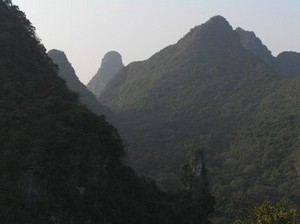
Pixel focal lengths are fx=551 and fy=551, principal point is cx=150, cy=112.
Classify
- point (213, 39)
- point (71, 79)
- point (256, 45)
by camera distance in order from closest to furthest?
point (71, 79)
point (213, 39)
point (256, 45)

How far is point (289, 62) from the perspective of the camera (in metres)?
170

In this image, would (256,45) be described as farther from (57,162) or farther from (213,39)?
(57,162)

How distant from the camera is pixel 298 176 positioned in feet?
253

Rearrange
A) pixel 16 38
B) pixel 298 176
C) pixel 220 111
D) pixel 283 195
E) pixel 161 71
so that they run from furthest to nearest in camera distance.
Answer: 1. pixel 161 71
2. pixel 220 111
3. pixel 298 176
4. pixel 283 195
5. pixel 16 38

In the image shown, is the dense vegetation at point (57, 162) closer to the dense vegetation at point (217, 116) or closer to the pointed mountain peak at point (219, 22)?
the dense vegetation at point (217, 116)

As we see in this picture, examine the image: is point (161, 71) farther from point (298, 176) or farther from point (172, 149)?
point (298, 176)

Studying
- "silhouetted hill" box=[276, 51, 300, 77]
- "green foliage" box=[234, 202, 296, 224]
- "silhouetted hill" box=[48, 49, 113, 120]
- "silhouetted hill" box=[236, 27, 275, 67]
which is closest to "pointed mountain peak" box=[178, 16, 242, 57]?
"silhouetted hill" box=[236, 27, 275, 67]

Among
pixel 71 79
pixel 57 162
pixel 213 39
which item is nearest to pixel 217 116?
pixel 71 79

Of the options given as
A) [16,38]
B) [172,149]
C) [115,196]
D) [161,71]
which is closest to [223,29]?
[161,71]

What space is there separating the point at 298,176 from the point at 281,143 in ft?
38.8

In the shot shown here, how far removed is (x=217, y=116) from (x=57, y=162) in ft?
275

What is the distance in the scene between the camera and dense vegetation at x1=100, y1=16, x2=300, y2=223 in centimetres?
7631

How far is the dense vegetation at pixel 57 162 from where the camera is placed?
88.6 feet

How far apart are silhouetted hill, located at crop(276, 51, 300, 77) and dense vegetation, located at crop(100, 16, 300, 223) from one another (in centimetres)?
2839
